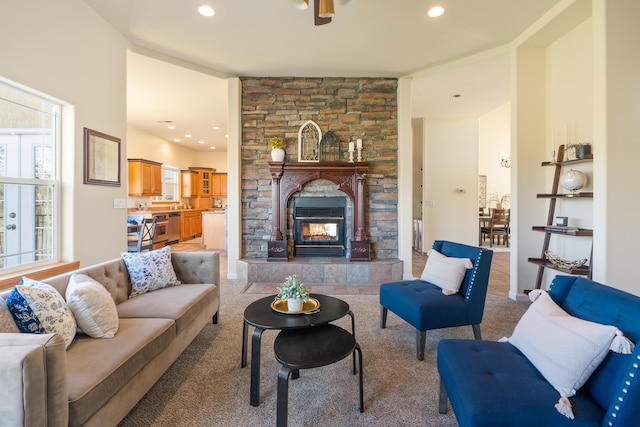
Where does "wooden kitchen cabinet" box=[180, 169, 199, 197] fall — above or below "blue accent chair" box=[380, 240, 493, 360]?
above

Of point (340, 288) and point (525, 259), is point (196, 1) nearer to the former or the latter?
point (340, 288)

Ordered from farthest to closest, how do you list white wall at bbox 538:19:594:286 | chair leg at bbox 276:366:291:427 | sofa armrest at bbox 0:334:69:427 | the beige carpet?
white wall at bbox 538:19:594:286 < the beige carpet < chair leg at bbox 276:366:291:427 < sofa armrest at bbox 0:334:69:427

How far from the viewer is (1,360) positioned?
97 centimetres

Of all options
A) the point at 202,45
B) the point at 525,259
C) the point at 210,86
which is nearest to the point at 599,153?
the point at 525,259

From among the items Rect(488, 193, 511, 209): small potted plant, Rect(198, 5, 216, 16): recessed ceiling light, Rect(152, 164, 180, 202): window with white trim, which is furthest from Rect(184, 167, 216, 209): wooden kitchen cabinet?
Rect(488, 193, 511, 209): small potted plant

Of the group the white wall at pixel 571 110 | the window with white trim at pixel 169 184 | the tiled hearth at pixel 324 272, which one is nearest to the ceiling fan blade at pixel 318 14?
the white wall at pixel 571 110

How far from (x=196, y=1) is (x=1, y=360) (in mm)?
3127

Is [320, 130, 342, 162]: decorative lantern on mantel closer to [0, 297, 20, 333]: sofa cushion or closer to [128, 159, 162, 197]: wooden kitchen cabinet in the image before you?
[0, 297, 20, 333]: sofa cushion

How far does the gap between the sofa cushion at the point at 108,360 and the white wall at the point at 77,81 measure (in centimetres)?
166

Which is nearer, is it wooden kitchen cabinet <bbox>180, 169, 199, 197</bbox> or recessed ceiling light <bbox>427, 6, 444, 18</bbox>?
recessed ceiling light <bbox>427, 6, 444, 18</bbox>

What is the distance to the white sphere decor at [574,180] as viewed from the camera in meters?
2.90

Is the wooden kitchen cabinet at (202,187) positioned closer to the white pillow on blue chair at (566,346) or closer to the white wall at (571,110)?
the white wall at (571,110)

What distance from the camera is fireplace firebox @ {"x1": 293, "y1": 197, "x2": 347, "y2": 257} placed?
179 inches

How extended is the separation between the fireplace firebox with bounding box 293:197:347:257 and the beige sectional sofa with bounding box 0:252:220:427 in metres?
2.03
